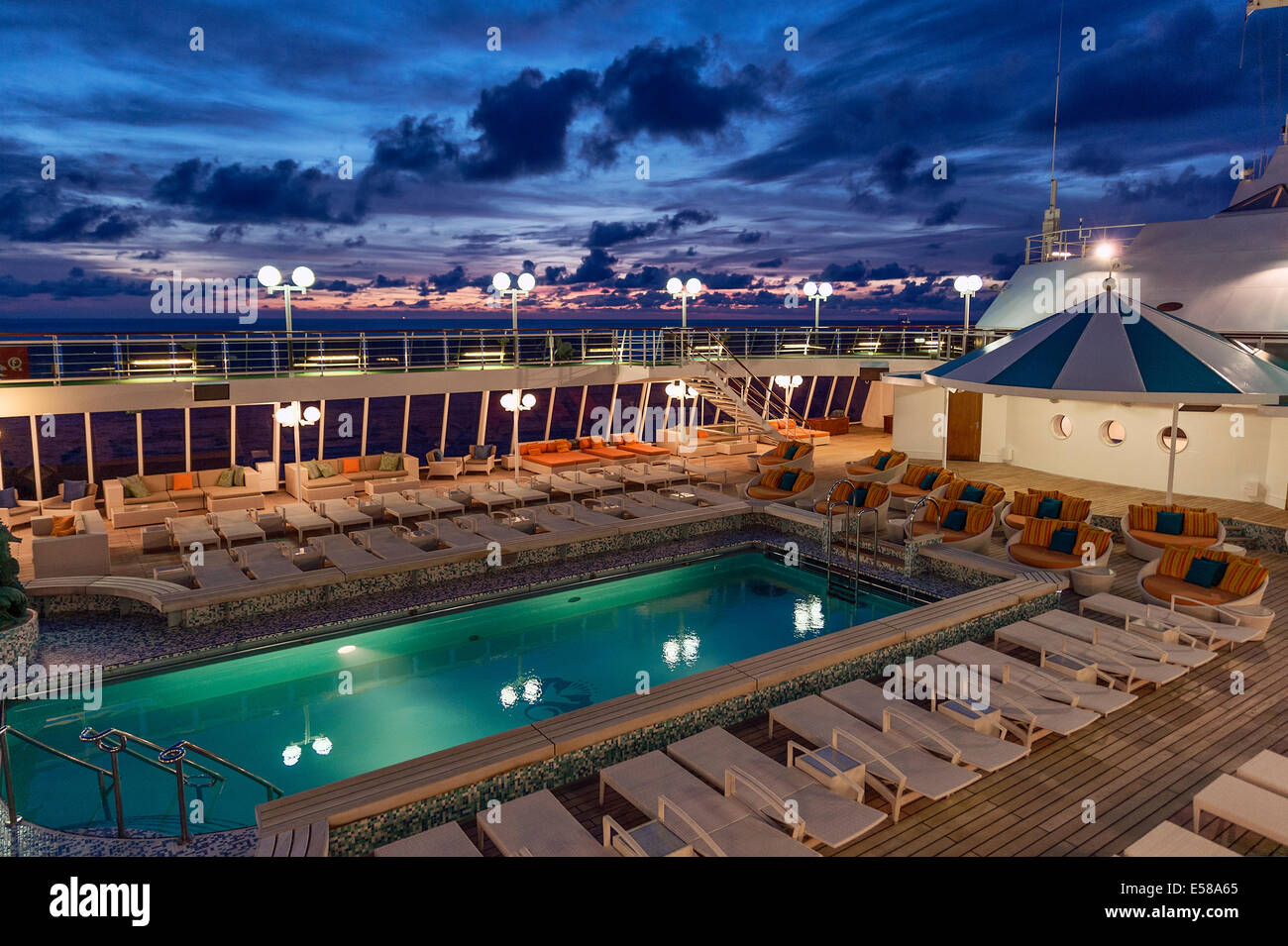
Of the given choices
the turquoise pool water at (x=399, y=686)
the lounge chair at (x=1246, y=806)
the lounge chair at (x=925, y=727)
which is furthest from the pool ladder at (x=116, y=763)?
the lounge chair at (x=1246, y=806)

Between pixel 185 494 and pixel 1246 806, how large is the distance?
15.2 meters

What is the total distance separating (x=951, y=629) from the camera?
8609 mm

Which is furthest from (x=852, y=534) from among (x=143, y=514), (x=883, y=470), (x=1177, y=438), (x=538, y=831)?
(x=143, y=514)

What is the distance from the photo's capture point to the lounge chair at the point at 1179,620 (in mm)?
8062

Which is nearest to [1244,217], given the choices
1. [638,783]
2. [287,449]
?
[638,783]

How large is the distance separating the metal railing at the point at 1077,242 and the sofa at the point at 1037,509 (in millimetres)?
8691

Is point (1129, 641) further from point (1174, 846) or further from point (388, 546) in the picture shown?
point (388, 546)

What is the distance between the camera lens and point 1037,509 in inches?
476

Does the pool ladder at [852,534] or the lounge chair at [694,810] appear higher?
the pool ladder at [852,534]

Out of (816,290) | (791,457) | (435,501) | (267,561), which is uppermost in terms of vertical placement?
(816,290)

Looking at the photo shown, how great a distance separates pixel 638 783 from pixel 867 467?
38.0 ft

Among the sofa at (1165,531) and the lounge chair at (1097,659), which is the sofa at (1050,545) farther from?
the lounge chair at (1097,659)

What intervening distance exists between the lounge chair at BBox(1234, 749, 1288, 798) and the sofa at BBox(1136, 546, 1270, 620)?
3446 millimetres
